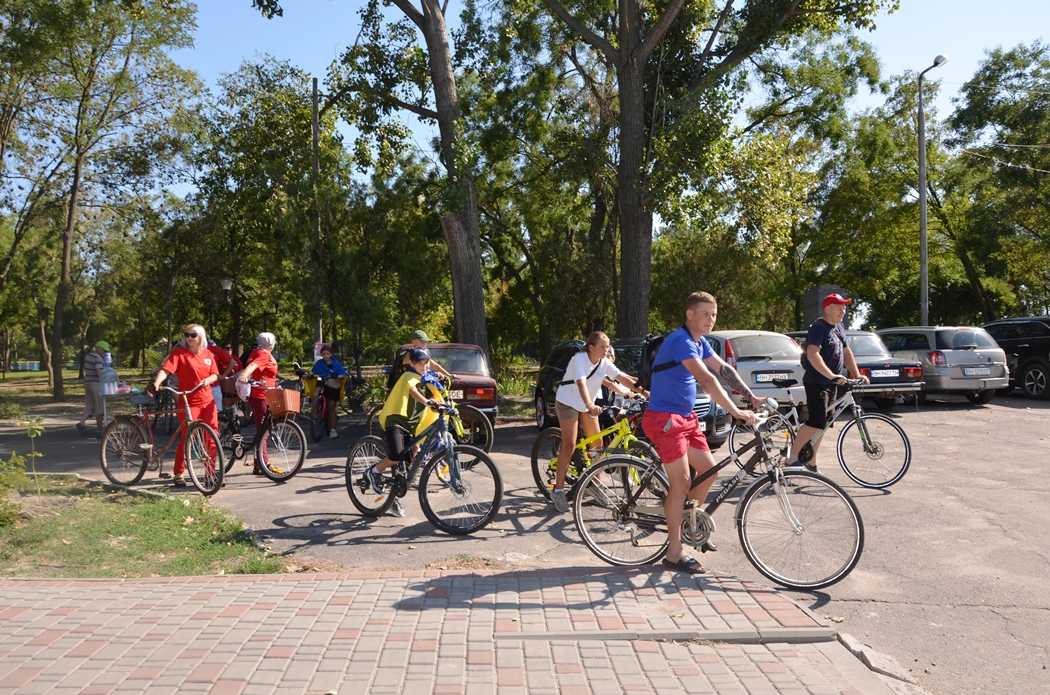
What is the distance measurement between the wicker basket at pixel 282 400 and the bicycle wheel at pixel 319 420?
473 centimetres

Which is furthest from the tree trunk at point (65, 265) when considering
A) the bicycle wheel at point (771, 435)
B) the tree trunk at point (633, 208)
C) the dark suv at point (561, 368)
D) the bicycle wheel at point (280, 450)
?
the bicycle wheel at point (771, 435)

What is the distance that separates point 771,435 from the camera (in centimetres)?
577

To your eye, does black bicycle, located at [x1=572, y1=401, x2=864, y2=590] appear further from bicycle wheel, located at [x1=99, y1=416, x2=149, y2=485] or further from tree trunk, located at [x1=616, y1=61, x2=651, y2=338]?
tree trunk, located at [x1=616, y1=61, x2=651, y2=338]

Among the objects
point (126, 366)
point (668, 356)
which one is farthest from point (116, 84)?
point (126, 366)

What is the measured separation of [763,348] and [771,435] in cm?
719

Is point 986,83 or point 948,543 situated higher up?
point 986,83

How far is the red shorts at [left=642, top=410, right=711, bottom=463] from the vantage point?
5582 millimetres

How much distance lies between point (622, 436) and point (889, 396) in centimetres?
992

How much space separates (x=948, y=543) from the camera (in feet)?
21.9

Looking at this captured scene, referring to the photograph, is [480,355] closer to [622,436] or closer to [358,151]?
[622,436]

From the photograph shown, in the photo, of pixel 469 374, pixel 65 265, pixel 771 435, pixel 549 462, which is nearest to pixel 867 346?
pixel 469 374

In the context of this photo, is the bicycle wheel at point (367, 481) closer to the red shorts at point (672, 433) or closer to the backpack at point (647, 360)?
the red shorts at point (672, 433)

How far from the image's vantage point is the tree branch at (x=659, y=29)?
17.2 meters

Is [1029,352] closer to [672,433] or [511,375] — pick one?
[672,433]
